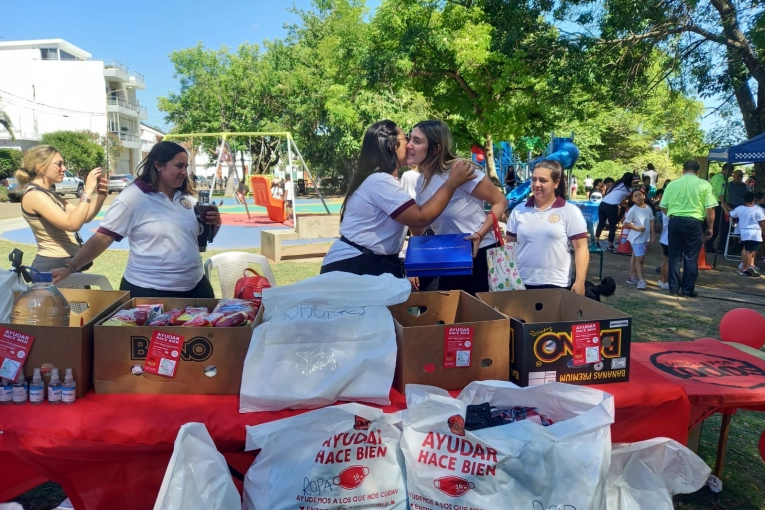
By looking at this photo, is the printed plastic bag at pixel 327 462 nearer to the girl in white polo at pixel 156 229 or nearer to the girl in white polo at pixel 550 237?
the girl in white polo at pixel 156 229

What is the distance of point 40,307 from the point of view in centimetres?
205

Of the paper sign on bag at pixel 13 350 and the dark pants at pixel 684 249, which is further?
the dark pants at pixel 684 249

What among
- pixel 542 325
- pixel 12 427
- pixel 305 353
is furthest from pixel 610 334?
pixel 12 427

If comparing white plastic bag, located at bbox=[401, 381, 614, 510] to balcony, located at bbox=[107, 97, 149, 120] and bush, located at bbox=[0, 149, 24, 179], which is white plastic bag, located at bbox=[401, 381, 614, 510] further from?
balcony, located at bbox=[107, 97, 149, 120]

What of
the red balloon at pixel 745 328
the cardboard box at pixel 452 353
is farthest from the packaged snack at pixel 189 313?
the red balloon at pixel 745 328

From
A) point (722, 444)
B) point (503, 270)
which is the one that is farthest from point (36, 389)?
point (722, 444)

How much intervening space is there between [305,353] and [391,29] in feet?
46.8

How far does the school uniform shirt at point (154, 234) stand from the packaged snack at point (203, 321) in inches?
31.2

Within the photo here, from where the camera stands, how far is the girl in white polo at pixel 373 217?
2.51m

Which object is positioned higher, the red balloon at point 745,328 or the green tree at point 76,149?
the green tree at point 76,149

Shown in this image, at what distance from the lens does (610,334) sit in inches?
78.9

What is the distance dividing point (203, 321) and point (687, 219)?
6.76 metres

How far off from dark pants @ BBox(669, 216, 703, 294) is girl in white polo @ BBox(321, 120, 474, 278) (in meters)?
5.68

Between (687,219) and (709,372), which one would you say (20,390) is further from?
(687,219)
